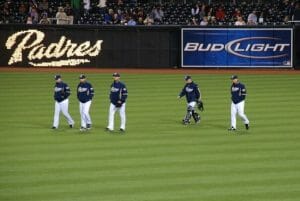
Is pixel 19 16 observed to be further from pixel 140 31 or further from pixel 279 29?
pixel 279 29

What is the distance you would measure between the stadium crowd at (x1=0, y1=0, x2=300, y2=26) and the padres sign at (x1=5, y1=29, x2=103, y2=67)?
1.41 meters

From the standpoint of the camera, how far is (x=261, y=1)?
41.8 meters

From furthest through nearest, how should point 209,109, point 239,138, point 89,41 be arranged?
point 89,41
point 209,109
point 239,138

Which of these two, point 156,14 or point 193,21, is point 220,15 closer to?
point 193,21

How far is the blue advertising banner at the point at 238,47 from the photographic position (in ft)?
122

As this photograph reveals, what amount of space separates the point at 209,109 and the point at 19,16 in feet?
48.4

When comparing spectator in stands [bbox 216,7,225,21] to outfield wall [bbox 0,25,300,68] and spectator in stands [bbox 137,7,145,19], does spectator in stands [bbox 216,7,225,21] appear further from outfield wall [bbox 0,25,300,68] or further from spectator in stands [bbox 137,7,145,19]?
spectator in stands [bbox 137,7,145,19]

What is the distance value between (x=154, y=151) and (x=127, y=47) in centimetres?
1667

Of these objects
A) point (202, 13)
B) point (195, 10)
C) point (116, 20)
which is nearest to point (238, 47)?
point (202, 13)

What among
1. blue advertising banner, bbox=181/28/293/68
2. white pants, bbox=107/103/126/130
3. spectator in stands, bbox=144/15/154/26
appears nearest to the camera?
white pants, bbox=107/103/126/130

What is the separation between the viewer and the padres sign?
36875 mm

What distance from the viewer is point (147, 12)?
1577 inches

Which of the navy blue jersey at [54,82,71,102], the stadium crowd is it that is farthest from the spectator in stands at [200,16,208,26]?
the navy blue jersey at [54,82,71,102]

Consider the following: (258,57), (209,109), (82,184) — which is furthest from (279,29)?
(82,184)
